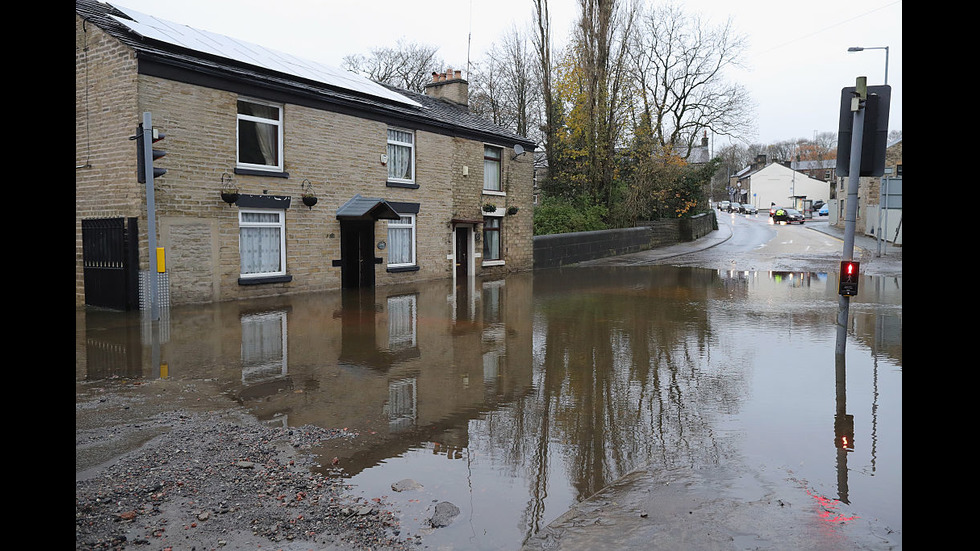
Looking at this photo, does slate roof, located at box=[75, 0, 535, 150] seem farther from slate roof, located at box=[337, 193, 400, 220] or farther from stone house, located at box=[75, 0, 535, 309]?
slate roof, located at box=[337, 193, 400, 220]

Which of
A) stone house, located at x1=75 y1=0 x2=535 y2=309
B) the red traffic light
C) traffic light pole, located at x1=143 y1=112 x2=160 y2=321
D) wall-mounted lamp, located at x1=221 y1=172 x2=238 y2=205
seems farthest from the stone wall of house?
the red traffic light

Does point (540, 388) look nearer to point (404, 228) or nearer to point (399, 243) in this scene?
point (399, 243)

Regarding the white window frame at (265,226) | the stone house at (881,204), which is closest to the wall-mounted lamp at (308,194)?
the white window frame at (265,226)

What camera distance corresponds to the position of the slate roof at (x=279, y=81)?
1419 cm

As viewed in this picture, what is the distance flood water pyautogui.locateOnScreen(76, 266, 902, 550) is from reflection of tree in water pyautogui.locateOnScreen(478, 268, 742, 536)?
3 cm

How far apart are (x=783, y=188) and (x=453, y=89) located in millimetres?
84876

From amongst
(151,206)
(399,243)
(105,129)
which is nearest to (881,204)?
(399,243)

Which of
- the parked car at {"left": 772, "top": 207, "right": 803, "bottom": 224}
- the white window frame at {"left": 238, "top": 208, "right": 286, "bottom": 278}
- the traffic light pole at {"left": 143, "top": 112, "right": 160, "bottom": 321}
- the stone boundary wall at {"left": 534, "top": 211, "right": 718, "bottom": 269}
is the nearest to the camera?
the traffic light pole at {"left": 143, "top": 112, "right": 160, "bottom": 321}

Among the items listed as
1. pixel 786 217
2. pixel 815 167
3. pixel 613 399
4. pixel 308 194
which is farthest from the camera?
pixel 815 167

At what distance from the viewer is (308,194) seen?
56.9 ft

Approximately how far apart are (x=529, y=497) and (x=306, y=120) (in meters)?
14.9

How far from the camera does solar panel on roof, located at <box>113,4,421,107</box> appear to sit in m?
15.1

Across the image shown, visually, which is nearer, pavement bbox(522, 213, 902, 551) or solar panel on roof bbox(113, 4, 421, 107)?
pavement bbox(522, 213, 902, 551)
